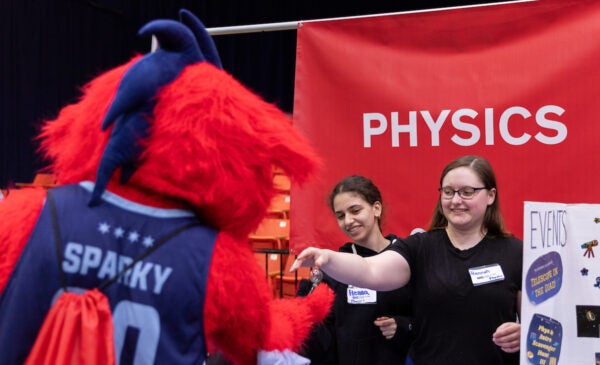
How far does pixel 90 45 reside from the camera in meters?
10.9

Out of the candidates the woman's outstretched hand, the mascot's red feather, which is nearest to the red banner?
the woman's outstretched hand

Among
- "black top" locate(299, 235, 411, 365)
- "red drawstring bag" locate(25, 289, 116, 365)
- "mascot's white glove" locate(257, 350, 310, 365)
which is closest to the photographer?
"red drawstring bag" locate(25, 289, 116, 365)

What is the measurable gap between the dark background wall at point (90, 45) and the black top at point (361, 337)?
7.82m

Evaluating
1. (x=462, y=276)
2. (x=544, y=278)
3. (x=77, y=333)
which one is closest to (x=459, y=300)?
(x=462, y=276)

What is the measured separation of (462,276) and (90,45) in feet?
33.3

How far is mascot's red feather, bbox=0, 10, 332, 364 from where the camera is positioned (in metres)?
1.28

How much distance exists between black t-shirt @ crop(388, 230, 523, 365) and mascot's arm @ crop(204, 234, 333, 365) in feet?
2.35

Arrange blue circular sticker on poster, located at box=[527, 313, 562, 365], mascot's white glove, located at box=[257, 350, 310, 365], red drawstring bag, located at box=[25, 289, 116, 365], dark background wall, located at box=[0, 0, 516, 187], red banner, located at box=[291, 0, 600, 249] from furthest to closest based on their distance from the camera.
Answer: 1. dark background wall, located at box=[0, 0, 516, 187]
2. red banner, located at box=[291, 0, 600, 249]
3. blue circular sticker on poster, located at box=[527, 313, 562, 365]
4. mascot's white glove, located at box=[257, 350, 310, 365]
5. red drawstring bag, located at box=[25, 289, 116, 365]

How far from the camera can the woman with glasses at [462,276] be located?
203 cm

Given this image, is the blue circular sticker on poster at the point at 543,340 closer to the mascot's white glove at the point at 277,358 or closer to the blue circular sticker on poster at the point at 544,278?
the blue circular sticker on poster at the point at 544,278

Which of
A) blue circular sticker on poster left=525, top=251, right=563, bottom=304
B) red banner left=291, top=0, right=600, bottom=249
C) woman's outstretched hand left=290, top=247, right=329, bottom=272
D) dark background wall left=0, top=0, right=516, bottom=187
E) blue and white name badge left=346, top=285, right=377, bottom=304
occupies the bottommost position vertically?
blue and white name badge left=346, top=285, right=377, bottom=304

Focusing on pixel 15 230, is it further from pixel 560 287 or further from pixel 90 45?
pixel 90 45

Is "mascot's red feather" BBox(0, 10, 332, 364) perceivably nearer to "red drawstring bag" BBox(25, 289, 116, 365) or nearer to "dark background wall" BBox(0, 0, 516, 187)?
"red drawstring bag" BBox(25, 289, 116, 365)

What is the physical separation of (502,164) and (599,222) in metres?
0.81
